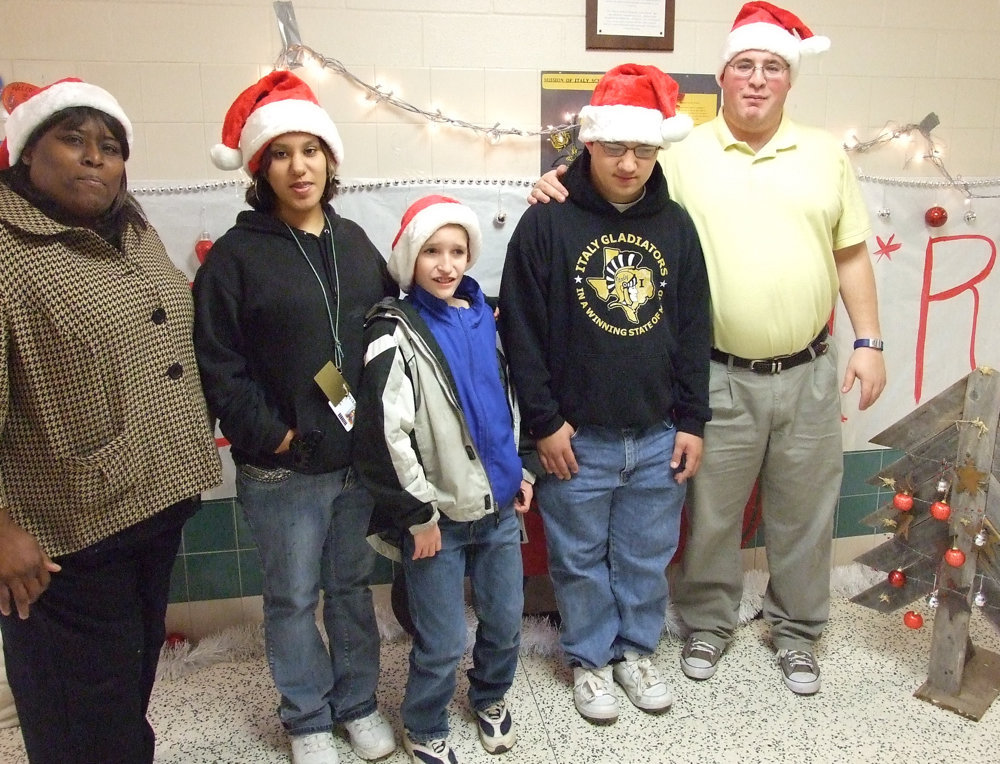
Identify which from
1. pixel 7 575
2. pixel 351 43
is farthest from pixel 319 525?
pixel 351 43

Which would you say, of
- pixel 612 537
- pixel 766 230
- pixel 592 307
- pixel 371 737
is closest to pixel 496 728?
pixel 371 737

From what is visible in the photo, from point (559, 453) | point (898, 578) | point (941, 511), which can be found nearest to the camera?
point (559, 453)

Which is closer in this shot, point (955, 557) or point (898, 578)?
point (955, 557)

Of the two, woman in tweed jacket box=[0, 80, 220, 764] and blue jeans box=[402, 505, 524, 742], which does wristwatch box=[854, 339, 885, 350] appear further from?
woman in tweed jacket box=[0, 80, 220, 764]

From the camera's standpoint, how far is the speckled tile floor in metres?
1.75

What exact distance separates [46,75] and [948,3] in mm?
2592

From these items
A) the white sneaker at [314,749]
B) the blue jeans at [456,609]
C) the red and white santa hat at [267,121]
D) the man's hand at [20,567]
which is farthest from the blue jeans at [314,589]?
the red and white santa hat at [267,121]

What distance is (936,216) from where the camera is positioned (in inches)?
94.5

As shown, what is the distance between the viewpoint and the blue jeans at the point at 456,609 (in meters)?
1.58

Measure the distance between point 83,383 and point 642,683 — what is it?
4.69ft

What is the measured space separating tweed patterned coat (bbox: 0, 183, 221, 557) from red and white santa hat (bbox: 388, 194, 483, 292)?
17.0 inches

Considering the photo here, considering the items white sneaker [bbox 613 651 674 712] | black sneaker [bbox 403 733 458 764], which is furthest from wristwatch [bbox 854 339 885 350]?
black sneaker [bbox 403 733 458 764]

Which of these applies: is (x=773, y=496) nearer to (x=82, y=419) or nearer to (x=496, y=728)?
(x=496, y=728)

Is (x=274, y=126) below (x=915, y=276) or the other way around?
the other way around
